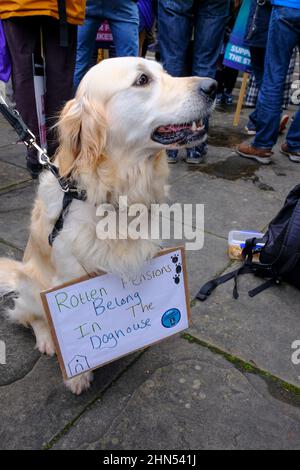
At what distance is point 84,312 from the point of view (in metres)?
1.77

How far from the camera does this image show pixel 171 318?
2018mm

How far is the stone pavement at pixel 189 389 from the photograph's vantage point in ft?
5.58

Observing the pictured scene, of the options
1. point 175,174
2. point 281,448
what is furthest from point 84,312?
point 175,174

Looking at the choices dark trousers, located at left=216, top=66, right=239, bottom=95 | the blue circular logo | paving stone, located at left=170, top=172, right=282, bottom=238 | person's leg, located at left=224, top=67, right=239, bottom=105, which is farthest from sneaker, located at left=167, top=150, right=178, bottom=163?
person's leg, located at left=224, top=67, right=239, bottom=105

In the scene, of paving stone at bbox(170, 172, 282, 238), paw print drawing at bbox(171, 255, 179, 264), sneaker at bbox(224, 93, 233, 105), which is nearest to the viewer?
paw print drawing at bbox(171, 255, 179, 264)

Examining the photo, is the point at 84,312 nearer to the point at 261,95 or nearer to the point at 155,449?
the point at 155,449

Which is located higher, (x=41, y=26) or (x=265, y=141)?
(x=41, y=26)

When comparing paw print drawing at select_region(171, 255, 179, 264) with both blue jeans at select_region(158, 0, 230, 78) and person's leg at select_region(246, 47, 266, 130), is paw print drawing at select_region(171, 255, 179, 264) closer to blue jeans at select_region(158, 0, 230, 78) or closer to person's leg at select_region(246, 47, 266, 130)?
blue jeans at select_region(158, 0, 230, 78)

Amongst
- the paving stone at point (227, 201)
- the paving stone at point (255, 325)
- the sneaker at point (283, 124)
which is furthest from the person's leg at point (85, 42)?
the paving stone at point (255, 325)

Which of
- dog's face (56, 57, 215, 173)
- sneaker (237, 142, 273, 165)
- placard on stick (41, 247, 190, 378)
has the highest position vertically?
dog's face (56, 57, 215, 173)

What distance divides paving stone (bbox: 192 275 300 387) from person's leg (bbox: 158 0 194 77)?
2642mm

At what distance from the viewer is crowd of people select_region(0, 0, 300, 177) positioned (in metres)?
3.03

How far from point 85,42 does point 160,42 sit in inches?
31.4
